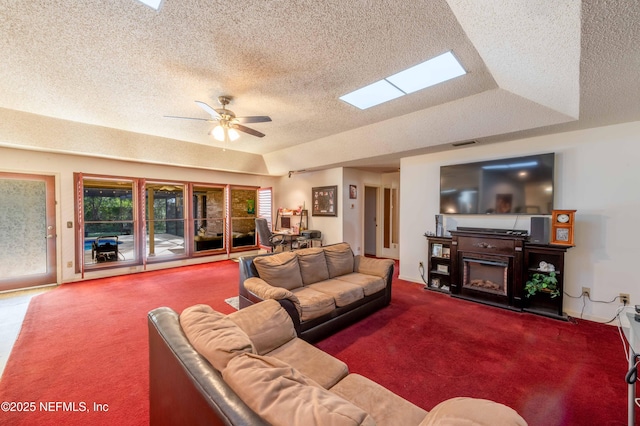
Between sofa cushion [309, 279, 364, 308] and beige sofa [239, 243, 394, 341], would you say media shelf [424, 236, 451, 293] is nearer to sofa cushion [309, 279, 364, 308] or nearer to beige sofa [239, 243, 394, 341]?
beige sofa [239, 243, 394, 341]

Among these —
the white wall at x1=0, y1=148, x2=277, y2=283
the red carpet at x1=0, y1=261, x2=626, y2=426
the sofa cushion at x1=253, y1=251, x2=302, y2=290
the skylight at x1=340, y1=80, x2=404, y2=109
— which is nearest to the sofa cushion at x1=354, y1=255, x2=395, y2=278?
the red carpet at x1=0, y1=261, x2=626, y2=426

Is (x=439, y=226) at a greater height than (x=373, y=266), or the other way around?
(x=439, y=226)

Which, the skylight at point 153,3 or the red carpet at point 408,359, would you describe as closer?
the skylight at point 153,3

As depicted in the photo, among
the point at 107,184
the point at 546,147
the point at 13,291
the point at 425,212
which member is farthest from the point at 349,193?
the point at 13,291

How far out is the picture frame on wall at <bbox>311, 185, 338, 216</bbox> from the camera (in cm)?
618

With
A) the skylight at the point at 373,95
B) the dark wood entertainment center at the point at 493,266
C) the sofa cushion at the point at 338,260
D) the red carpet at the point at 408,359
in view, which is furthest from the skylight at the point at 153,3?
the dark wood entertainment center at the point at 493,266

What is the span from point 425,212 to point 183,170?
17.8 feet

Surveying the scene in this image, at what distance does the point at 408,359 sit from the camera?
96.4 inches

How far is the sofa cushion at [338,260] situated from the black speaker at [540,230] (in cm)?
245

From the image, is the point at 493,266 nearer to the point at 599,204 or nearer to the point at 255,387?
the point at 599,204

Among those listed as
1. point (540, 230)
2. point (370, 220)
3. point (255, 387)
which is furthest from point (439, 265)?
point (255, 387)

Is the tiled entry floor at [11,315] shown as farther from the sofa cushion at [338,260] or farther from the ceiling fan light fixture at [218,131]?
the sofa cushion at [338,260]

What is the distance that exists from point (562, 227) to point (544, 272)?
62 cm

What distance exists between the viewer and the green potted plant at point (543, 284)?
332 cm
